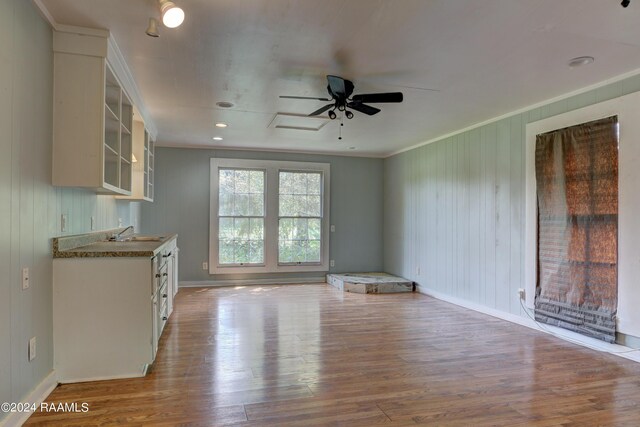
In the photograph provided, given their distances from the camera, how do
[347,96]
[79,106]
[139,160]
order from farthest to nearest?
[139,160]
[347,96]
[79,106]

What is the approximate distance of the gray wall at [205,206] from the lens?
6.67 m

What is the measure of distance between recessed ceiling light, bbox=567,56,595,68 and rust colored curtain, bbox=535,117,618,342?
69 centimetres

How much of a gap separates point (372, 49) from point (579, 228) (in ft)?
8.44

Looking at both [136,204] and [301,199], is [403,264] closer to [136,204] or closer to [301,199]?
[301,199]

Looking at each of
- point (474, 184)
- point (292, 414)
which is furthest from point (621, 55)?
point (292, 414)

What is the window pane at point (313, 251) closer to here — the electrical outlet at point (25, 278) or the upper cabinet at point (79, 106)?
the upper cabinet at point (79, 106)

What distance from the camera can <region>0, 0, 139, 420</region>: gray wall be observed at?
201 centimetres

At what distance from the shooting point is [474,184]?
5.21 m

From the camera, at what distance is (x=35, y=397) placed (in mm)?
2361

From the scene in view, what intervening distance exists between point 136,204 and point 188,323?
258cm

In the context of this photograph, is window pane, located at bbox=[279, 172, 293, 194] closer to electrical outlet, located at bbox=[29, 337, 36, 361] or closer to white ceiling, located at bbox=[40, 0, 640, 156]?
white ceiling, located at bbox=[40, 0, 640, 156]

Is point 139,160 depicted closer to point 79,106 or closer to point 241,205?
point 79,106

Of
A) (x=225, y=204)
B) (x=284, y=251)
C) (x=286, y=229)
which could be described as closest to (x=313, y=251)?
(x=284, y=251)

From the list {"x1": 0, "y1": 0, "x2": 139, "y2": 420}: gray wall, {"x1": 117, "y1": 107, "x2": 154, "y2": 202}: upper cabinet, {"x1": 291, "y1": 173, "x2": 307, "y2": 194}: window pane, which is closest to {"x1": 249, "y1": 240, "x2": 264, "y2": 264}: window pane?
{"x1": 291, "y1": 173, "x2": 307, "y2": 194}: window pane
